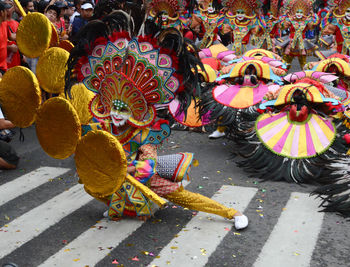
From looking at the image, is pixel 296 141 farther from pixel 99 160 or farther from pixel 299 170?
pixel 99 160

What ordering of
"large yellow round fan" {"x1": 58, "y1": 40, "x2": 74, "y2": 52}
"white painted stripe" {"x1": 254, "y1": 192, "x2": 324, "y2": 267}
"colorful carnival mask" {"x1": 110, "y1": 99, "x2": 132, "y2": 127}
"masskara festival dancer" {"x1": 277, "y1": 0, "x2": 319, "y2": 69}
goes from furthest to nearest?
1. "masskara festival dancer" {"x1": 277, "y1": 0, "x2": 319, "y2": 69}
2. "large yellow round fan" {"x1": 58, "y1": 40, "x2": 74, "y2": 52}
3. "colorful carnival mask" {"x1": 110, "y1": 99, "x2": 132, "y2": 127}
4. "white painted stripe" {"x1": 254, "y1": 192, "x2": 324, "y2": 267}

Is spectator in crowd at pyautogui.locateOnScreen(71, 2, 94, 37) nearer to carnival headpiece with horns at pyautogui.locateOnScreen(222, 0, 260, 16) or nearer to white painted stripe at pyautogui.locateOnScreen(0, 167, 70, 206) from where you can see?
carnival headpiece with horns at pyautogui.locateOnScreen(222, 0, 260, 16)

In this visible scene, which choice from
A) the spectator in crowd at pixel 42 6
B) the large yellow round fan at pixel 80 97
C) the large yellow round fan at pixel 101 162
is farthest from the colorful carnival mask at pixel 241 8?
the large yellow round fan at pixel 101 162

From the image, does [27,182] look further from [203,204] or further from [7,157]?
[203,204]

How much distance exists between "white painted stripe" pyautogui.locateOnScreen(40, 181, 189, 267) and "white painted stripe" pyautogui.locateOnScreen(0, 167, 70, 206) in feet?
4.20

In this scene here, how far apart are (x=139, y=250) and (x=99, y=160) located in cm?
79

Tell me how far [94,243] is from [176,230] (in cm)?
70

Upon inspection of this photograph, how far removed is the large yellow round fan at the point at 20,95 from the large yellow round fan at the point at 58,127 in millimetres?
342

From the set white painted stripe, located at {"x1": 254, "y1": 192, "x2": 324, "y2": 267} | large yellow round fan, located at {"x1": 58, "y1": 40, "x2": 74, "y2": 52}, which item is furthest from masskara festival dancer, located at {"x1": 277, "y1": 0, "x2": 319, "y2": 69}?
large yellow round fan, located at {"x1": 58, "y1": 40, "x2": 74, "y2": 52}

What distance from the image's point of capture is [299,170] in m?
5.51

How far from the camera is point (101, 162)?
12.2ft

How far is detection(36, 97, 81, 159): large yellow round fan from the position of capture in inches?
148

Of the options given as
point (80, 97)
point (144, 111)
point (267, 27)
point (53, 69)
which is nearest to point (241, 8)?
point (267, 27)

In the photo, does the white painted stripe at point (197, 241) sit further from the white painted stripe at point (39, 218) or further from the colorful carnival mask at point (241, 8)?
the colorful carnival mask at point (241, 8)
